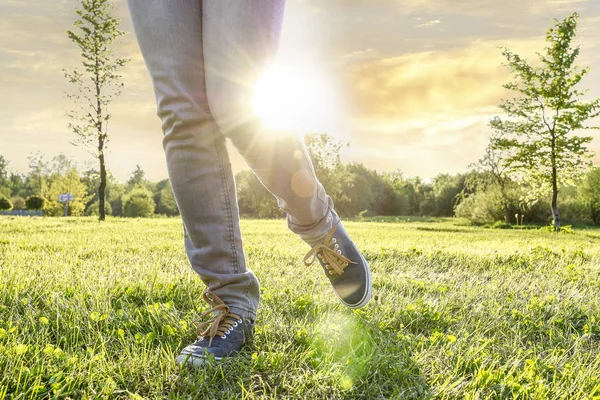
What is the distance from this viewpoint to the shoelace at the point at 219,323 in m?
1.58

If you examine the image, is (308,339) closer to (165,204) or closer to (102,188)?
(102,188)

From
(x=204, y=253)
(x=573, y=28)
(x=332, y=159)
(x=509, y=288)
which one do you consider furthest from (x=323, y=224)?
(x=332, y=159)

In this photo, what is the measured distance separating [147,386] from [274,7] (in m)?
1.31

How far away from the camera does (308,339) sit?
1719 mm

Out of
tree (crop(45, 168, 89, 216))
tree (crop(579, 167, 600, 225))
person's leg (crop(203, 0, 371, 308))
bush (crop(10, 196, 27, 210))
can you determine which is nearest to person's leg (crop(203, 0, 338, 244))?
person's leg (crop(203, 0, 371, 308))

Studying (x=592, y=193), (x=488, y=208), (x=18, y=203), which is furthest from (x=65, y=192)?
(x=592, y=193)

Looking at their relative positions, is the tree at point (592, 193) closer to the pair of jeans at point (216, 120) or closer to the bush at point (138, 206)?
the pair of jeans at point (216, 120)

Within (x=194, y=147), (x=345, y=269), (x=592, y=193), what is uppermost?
(x=592, y=193)

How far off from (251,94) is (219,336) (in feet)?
2.87

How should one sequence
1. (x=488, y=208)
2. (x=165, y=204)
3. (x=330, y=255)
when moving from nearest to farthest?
1. (x=330, y=255)
2. (x=488, y=208)
3. (x=165, y=204)

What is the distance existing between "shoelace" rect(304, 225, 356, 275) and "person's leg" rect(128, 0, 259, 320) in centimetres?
30

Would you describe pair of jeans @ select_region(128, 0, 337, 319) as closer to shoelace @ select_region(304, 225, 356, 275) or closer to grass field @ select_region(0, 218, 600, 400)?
shoelace @ select_region(304, 225, 356, 275)

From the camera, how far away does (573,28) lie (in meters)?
19.0

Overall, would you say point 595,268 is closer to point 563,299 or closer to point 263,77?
point 563,299
